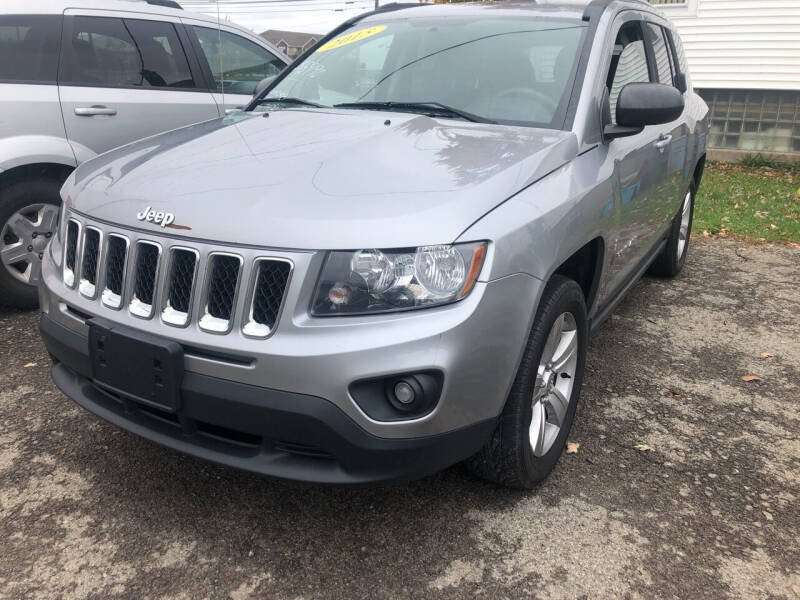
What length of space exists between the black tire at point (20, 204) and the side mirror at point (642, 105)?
10.8 ft

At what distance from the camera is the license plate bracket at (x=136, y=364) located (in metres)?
2.08

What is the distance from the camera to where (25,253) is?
4.34 metres

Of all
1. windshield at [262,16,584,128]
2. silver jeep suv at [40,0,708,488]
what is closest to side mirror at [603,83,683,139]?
silver jeep suv at [40,0,708,488]

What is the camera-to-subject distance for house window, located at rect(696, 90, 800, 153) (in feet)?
37.6

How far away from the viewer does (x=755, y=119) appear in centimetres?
1173

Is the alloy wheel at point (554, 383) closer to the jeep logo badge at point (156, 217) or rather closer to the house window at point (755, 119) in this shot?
the jeep logo badge at point (156, 217)

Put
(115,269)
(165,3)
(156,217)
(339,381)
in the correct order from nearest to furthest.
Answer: (339,381), (156,217), (115,269), (165,3)

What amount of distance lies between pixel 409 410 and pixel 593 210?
3.93 feet

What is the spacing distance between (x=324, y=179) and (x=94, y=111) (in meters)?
2.86

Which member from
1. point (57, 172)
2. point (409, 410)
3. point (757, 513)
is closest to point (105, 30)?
point (57, 172)

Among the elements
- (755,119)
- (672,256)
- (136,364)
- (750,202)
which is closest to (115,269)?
(136,364)

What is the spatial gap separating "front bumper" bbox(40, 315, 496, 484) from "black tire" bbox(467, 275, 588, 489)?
165 millimetres

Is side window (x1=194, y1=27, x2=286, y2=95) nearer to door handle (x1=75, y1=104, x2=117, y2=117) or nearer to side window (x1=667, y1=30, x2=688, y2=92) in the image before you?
door handle (x1=75, y1=104, x2=117, y2=117)

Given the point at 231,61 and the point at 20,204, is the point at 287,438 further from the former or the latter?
the point at 231,61
